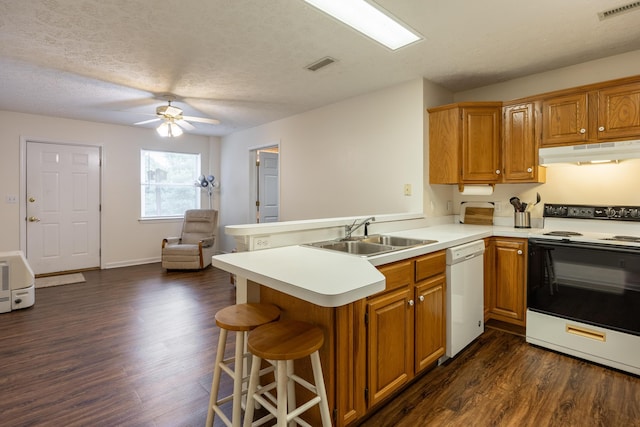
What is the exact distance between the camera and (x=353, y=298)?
125cm

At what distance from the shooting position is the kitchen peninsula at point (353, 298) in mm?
1409

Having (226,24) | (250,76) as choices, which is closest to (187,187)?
(250,76)

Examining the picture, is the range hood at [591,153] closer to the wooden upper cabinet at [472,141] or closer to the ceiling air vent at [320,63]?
the wooden upper cabinet at [472,141]

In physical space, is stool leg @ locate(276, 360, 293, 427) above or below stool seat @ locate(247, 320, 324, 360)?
→ below

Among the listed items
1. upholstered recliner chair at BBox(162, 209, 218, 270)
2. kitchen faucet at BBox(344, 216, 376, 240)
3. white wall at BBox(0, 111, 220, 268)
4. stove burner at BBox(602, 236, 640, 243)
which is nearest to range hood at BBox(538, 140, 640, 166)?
stove burner at BBox(602, 236, 640, 243)

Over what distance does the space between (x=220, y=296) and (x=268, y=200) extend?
91.1 inches

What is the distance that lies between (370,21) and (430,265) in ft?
5.75

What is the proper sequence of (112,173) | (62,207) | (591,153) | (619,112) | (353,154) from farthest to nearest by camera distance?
(112,173), (62,207), (353,154), (591,153), (619,112)

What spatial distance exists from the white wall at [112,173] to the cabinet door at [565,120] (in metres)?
5.65

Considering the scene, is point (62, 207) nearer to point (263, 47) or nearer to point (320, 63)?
point (263, 47)

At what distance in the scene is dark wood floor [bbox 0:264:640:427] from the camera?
1.81 meters

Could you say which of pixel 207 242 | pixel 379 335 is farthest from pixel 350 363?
pixel 207 242

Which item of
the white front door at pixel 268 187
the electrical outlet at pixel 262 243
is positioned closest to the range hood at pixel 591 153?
the electrical outlet at pixel 262 243

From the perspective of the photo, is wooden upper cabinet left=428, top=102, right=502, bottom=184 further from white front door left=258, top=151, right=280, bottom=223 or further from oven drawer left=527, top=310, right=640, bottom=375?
white front door left=258, top=151, right=280, bottom=223
